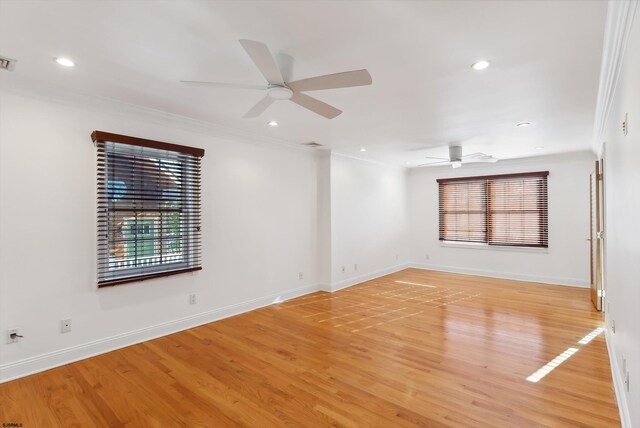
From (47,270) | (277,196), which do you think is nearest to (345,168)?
(277,196)

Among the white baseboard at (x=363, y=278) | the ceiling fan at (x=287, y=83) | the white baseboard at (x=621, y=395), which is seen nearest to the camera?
the ceiling fan at (x=287, y=83)

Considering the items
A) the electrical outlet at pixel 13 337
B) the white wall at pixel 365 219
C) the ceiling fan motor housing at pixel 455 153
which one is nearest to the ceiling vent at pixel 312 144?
the white wall at pixel 365 219

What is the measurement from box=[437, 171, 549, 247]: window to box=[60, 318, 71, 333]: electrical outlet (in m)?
6.93

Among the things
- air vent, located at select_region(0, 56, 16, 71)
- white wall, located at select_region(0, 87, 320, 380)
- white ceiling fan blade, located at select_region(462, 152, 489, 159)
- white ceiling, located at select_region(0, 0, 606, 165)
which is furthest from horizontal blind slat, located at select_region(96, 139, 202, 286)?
white ceiling fan blade, located at select_region(462, 152, 489, 159)

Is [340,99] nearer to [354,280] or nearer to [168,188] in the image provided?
[168,188]

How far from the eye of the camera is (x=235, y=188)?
4430 millimetres

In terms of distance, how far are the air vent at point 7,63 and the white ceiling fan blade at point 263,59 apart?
193cm

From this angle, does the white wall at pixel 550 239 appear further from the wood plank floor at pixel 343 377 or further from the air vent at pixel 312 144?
the air vent at pixel 312 144

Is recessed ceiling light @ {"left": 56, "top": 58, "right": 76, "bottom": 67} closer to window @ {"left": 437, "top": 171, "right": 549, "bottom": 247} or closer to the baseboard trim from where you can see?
the baseboard trim

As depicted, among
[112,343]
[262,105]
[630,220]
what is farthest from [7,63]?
[630,220]

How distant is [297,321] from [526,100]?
139 inches

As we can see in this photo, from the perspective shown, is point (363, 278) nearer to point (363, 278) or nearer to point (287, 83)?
point (363, 278)

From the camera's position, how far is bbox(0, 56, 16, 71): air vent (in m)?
2.37

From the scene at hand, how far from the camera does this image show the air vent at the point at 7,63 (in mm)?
2371
